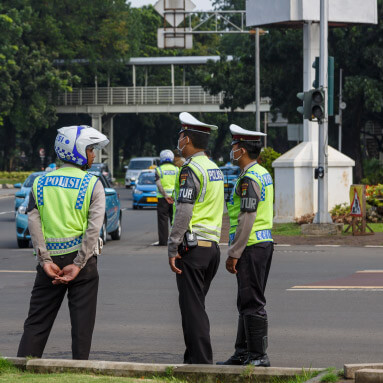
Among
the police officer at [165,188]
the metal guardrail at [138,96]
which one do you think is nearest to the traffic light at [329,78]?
the police officer at [165,188]

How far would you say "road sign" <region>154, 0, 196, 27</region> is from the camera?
36.1 metres

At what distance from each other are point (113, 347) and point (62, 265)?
2.33 meters

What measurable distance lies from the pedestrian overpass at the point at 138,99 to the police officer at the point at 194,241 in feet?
230

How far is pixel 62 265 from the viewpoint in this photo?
714 centimetres

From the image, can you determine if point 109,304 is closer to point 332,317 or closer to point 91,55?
point 332,317

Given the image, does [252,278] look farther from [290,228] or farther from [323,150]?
[290,228]

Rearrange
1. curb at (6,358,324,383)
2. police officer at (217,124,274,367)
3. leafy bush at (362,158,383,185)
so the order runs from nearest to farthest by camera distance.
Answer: curb at (6,358,324,383), police officer at (217,124,274,367), leafy bush at (362,158,383,185)

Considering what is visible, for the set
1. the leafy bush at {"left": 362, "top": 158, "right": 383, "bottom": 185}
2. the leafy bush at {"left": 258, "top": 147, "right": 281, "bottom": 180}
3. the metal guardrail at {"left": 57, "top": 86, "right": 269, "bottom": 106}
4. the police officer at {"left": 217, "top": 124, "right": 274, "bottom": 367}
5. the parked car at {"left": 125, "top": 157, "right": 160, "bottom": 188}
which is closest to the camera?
the police officer at {"left": 217, "top": 124, "right": 274, "bottom": 367}

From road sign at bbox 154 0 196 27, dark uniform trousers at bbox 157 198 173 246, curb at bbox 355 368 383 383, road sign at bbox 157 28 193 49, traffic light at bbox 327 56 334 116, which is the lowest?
curb at bbox 355 368 383 383

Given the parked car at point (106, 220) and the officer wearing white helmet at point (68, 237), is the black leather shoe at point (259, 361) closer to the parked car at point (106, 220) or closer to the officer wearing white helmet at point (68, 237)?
the officer wearing white helmet at point (68, 237)

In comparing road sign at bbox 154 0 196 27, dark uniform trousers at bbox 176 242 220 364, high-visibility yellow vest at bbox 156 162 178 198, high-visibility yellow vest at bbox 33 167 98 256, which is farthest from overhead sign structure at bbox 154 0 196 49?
high-visibility yellow vest at bbox 33 167 98 256

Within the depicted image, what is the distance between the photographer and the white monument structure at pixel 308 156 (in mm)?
25659

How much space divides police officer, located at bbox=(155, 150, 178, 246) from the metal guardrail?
58554 millimetres

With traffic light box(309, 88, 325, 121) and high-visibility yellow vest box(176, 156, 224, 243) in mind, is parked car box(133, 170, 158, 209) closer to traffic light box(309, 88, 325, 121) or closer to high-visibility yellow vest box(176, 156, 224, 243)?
traffic light box(309, 88, 325, 121)
